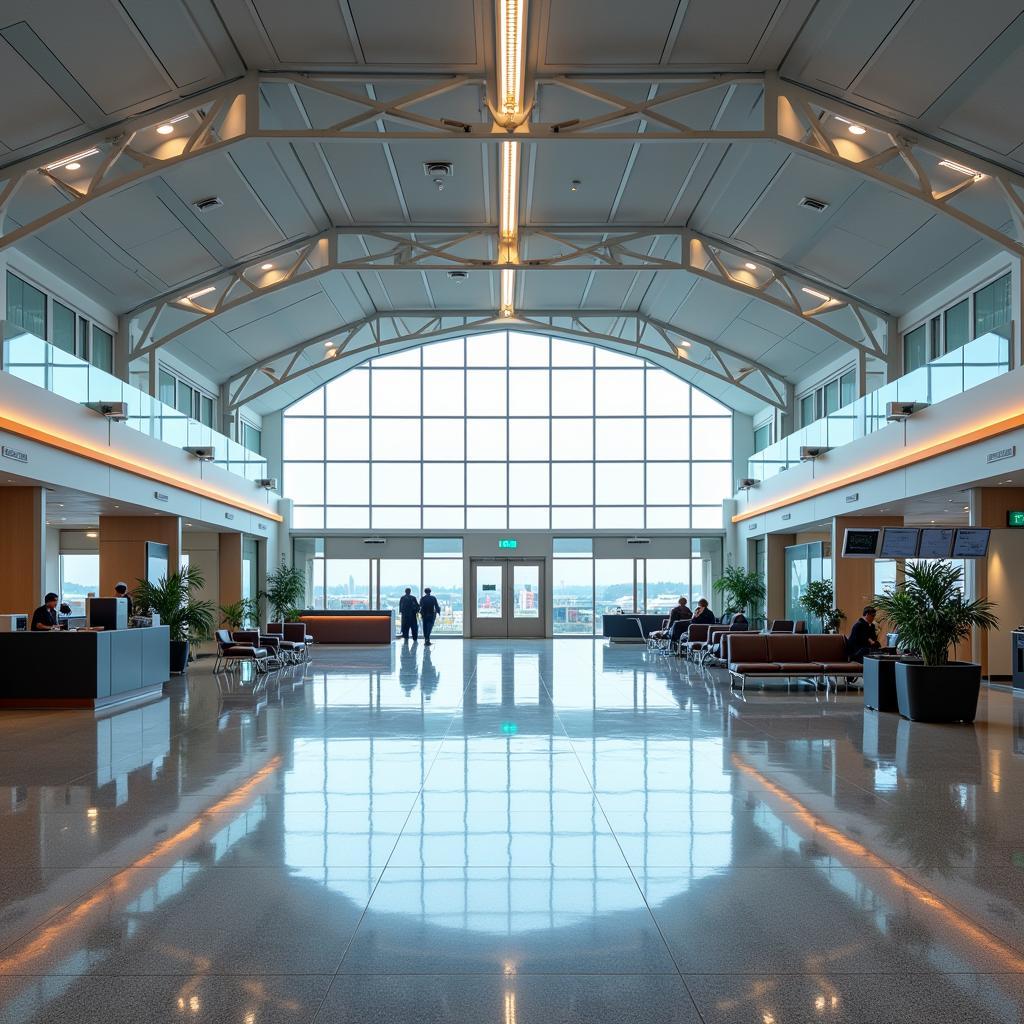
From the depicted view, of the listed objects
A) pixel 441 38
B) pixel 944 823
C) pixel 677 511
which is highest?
pixel 441 38

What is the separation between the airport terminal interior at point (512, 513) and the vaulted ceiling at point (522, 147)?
8cm

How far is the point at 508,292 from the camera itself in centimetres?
2545

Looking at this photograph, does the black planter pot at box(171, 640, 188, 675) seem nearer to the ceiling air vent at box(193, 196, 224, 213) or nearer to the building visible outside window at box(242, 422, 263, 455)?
the ceiling air vent at box(193, 196, 224, 213)

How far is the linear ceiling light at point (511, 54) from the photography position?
1109cm

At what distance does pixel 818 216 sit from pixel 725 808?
12.9 metres

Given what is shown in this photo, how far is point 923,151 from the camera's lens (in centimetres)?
1367

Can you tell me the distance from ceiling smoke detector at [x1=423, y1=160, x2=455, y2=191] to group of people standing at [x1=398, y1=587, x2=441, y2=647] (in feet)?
37.9

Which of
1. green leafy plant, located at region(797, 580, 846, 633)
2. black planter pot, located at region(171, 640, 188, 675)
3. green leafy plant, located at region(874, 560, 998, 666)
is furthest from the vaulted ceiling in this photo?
black planter pot, located at region(171, 640, 188, 675)

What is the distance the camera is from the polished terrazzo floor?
3553mm

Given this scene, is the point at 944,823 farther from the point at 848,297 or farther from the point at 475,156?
the point at 848,297

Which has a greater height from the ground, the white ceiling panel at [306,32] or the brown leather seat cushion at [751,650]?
the white ceiling panel at [306,32]

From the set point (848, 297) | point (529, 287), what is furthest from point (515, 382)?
point (848, 297)

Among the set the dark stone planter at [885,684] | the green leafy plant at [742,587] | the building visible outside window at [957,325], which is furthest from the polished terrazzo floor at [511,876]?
the green leafy plant at [742,587]

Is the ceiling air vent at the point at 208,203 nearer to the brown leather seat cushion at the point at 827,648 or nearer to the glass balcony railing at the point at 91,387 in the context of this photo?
the glass balcony railing at the point at 91,387
